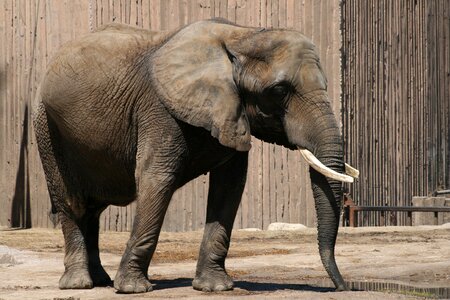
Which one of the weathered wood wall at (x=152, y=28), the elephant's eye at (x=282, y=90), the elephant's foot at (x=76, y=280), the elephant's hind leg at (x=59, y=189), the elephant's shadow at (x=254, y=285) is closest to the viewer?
the elephant's eye at (x=282, y=90)

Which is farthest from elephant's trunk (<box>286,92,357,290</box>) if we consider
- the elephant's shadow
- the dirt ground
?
the elephant's shadow

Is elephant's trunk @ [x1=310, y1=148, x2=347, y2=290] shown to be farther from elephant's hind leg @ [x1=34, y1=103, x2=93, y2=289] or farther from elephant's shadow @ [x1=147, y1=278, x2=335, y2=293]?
elephant's hind leg @ [x1=34, y1=103, x2=93, y2=289]

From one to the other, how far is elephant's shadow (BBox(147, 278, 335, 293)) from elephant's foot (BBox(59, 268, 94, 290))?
2.01 feet

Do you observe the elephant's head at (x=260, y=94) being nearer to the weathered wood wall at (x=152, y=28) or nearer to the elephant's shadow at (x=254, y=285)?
the elephant's shadow at (x=254, y=285)

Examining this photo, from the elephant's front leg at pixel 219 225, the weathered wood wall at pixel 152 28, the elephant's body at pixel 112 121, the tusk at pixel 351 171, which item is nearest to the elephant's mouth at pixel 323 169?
the tusk at pixel 351 171

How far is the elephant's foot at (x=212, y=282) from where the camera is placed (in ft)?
36.0

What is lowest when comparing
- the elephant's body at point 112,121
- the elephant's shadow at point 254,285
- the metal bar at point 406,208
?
the elephant's shadow at point 254,285

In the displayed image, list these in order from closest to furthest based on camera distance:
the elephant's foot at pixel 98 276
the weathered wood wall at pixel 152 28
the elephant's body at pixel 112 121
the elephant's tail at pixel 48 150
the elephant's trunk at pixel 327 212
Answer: the elephant's trunk at pixel 327 212
the elephant's body at pixel 112 121
the elephant's tail at pixel 48 150
the elephant's foot at pixel 98 276
the weathered wood wall at pixel 152 28

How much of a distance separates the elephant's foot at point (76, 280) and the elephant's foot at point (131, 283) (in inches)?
29.1

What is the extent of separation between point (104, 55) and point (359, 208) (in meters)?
8.58

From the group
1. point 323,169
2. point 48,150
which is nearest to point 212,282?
point 323,169

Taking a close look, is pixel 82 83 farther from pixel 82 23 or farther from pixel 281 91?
pixel 82 23

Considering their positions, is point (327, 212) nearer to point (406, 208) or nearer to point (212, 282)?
point (212, 282)

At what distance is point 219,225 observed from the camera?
36.4 ft
